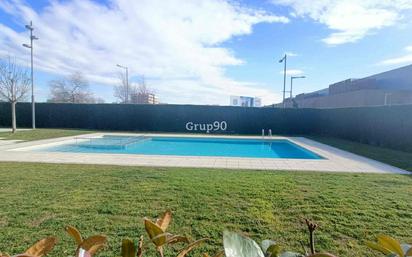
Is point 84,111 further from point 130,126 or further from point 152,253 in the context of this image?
point 152,253

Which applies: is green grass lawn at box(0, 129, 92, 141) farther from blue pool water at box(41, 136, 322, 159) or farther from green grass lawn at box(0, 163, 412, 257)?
green grass lawn at box(0, 163, 412, 257)

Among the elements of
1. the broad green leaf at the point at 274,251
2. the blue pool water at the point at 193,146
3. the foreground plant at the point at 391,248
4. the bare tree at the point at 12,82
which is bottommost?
the blue pool water at the point at 193,146

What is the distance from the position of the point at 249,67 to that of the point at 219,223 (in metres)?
19.8

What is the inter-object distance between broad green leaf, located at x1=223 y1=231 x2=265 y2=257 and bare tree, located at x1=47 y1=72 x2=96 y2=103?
5655 cm

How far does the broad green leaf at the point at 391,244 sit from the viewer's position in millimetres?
900

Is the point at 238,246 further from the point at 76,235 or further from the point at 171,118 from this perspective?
the point at 171,118

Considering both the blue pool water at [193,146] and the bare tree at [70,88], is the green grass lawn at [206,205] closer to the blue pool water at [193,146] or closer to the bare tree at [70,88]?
the blue pool water at [193,146]

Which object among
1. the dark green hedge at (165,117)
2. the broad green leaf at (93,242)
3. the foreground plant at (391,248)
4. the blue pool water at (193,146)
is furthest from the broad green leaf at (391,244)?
the dark green hedge at (165,117)

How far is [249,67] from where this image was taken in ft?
73.7

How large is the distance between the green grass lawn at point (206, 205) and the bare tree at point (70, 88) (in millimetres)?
51040

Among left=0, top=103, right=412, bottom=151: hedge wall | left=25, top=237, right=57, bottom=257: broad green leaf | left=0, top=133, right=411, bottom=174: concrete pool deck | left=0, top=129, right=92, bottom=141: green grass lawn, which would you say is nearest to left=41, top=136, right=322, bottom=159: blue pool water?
left=0, top=129, right=92, bottom=141: green grass lawn

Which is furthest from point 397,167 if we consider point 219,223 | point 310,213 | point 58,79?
point 58,79

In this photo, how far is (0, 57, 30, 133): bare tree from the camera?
18.2 metres

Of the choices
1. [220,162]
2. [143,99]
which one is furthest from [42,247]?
[143,99]
